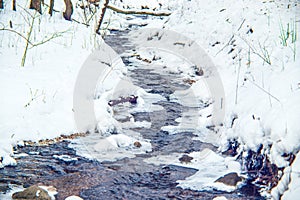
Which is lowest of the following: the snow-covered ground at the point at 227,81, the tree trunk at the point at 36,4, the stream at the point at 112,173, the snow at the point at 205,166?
the stream at the point at 112,173

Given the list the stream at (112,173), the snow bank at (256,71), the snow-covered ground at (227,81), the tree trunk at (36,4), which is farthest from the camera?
the tree trunk at (36,4)

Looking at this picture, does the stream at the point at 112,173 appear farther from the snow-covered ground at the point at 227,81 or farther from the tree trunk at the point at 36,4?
the tree trunk at the point at 36,4

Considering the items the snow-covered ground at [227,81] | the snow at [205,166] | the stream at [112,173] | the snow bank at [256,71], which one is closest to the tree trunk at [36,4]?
the snow-covered ground at [227,81]

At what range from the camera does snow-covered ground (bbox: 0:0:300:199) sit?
4164 mm

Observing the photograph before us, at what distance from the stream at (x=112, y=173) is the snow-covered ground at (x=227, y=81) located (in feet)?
0.76

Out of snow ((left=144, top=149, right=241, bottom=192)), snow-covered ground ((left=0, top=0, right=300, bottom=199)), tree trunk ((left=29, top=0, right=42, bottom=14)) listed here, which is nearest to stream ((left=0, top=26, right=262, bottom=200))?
snow ((left=144, top=149, right=241, bottom=192))

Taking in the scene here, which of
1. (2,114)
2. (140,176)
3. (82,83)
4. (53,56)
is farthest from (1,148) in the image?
(53,56)

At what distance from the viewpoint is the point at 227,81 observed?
23.2 feet

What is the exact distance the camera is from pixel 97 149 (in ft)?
16.6

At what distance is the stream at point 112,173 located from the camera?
3852 millimetres

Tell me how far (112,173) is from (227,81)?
12.1 feet

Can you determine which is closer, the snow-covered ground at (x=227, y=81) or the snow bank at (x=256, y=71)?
the snow bank at (x=256, y=71)

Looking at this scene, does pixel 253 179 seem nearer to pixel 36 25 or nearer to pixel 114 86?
pixel 114 86

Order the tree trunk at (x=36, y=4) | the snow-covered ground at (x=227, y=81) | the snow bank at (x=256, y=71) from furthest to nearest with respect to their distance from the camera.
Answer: the tree trunk at (x=36, y=4)
the snow-covered ground at (x=227, y=81)
the snow bank at (x=256, y=71)
